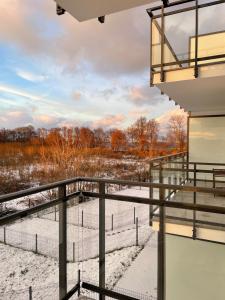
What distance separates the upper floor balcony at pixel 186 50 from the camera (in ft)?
13.4

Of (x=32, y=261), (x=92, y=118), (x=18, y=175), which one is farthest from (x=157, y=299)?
(x=92, y=118)

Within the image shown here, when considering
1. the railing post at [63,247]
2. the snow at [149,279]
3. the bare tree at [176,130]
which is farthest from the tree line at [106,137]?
the railing post at [63,247]

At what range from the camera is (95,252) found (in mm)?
2402

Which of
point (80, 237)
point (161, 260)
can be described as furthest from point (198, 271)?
point (80, 237)

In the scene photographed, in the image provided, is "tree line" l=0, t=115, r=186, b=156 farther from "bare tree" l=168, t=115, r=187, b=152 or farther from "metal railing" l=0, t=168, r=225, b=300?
"metal railing" l=0, t=168, r=225, b=300

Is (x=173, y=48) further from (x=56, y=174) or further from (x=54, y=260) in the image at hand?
(x=56, y=174)

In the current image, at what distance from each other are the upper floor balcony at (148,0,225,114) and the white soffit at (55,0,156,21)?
8.57 ft

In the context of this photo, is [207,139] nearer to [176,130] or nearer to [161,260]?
[161,260]

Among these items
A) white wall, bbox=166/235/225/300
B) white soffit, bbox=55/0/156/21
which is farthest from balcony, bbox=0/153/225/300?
white soffit, bbox=55/0/156/21

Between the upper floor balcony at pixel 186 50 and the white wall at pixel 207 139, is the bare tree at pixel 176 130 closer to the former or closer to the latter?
the white wall at pixel 207 139

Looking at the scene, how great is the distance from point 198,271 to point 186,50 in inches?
156

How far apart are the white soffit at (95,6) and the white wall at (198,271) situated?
2664 millimetres

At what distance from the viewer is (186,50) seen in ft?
15.8

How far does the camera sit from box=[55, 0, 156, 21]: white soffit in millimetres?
1707
